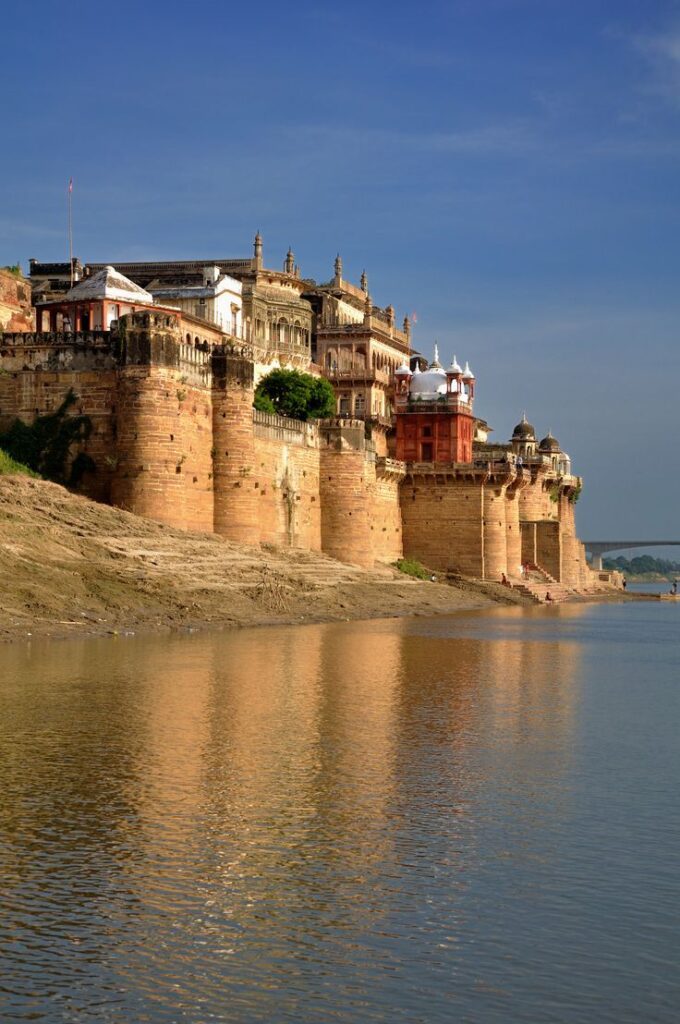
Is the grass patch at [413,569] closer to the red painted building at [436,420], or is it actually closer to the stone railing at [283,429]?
the red painted building at [436,420]

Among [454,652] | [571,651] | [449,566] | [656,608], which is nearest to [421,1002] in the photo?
[454,652]

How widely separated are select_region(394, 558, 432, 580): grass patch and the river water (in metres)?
33.9

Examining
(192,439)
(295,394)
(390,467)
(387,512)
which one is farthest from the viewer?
(295,394)

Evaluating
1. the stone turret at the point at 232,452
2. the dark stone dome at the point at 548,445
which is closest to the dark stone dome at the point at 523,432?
the dark stone dome at the point at 548,445

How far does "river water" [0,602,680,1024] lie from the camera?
1049 centimetres

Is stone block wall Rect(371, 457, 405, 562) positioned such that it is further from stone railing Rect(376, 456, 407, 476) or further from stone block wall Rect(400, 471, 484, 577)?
stone block wall Rect(400, 471, 484, 577)

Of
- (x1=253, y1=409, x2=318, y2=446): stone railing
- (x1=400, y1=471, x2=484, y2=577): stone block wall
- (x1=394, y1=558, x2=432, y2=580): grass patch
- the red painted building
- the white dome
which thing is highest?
the white dome

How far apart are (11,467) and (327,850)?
29.2m

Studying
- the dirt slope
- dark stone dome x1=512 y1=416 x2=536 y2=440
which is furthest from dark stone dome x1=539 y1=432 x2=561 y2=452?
the dirt slope

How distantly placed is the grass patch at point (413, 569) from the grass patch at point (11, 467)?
858 inches

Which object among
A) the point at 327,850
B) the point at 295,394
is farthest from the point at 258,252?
the point at 327,850

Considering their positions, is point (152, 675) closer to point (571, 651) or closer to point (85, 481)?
point (571, 651)

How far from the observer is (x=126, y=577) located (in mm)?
35594

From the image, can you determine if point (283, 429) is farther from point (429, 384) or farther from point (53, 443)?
point (429, 384)
